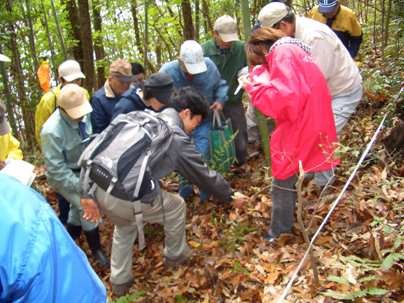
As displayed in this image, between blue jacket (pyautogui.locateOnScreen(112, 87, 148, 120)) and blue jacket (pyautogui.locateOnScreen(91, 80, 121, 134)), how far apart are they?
0.38 metres

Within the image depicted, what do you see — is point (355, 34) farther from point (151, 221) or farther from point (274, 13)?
point (151, 221)

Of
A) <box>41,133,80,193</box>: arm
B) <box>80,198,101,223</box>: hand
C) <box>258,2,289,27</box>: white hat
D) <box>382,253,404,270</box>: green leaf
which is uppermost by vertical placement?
<box>258,2,289,27</box>: white hat

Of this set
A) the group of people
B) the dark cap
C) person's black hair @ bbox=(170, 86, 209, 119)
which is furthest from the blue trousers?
person's black hair @ bbox=(170, 86, 209, 119)

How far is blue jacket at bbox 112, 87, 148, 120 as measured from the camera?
4.73 m

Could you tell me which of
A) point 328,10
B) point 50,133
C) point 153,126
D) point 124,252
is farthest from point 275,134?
point 328,10

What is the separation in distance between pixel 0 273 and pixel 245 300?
2631 millimetres

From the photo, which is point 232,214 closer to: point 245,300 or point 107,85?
point 245,300

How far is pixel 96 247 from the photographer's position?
201 inches

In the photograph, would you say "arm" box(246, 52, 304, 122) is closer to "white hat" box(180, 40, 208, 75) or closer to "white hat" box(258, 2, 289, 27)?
"white hat" box(258, 2, 289, 27)

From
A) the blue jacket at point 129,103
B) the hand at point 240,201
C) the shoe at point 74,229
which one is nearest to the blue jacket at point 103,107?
the blue jacket at point 129,103

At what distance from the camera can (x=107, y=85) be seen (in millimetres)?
Result: 5223

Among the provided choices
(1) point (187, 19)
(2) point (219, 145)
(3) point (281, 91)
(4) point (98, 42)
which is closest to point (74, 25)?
(4) point (98, 42)

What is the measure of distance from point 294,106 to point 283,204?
3.24 ft

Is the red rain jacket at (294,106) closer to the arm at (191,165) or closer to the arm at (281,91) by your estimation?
the arm at (281,91)
